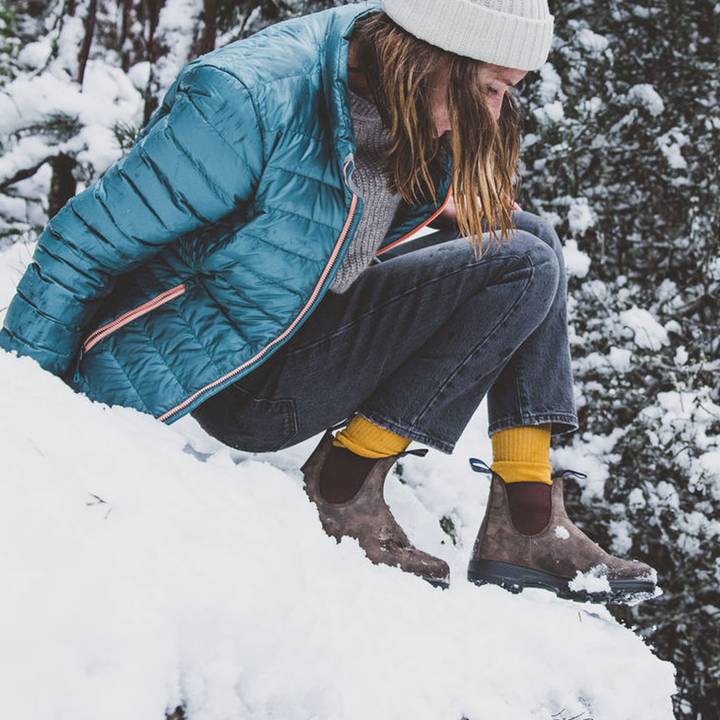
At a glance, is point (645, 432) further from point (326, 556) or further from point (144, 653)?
point (144, 653)

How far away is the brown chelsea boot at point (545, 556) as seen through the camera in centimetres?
179

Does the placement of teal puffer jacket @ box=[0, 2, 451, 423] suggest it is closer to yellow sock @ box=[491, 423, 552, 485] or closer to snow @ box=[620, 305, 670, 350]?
yellow sock @ box=[491, 423, 552, 485]

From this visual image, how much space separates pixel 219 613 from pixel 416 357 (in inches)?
34.9

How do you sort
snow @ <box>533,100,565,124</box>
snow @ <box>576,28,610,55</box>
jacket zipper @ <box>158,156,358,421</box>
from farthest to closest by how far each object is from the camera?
snow @ <box>576,28,610,55</box>, snow @ <box>533,100,565,124</box>, jacket zipper @ <box>158,156,358,421</box>

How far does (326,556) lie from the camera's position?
1484 mm

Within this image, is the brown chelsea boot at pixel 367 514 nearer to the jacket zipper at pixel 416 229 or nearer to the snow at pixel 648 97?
the jacket zipper at pixel 416 229

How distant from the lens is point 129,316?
62.0 inches

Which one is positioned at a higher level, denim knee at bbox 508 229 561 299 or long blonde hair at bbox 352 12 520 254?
long blonde hair at bbox 352 12 520 254

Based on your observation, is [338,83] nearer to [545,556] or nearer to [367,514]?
[367,514]

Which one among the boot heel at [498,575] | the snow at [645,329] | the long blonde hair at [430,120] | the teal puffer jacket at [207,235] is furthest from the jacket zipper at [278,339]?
the snow at [645,329]

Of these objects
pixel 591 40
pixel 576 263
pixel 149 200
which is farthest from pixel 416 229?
pixel 591 40

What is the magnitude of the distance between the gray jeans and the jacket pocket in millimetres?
269

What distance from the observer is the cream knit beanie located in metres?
1.49

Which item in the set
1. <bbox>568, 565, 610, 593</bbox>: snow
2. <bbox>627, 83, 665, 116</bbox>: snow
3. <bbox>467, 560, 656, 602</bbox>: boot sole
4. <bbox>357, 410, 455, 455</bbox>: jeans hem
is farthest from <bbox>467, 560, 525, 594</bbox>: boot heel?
<bbox>627, 83, 665, 116</bbox>: snow
